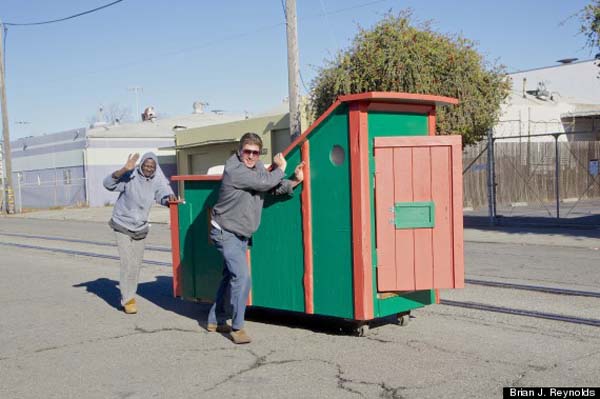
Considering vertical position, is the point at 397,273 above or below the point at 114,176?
below

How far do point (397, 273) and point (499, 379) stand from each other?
4.93 feet

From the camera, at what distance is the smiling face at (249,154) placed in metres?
6.31

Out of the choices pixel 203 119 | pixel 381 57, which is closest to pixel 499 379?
pixel 381 57

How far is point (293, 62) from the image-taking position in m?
16.6

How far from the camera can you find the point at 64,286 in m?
9.94

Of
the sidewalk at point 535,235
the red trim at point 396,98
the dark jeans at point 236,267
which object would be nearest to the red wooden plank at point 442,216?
the red trim at point 396,98

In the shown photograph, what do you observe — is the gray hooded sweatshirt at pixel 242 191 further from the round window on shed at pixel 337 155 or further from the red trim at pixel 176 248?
the red trim at pixel 176 248

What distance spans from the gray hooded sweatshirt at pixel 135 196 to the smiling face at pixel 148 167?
1.6 inches

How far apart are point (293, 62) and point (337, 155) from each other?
423 inches

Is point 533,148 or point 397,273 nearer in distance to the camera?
point 397,273

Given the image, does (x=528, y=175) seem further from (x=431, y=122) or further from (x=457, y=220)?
(x=457, y=220)

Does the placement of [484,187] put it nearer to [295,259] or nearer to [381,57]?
[381,57]

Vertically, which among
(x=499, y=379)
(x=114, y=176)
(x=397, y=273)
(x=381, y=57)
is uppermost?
(x=381, y=57)

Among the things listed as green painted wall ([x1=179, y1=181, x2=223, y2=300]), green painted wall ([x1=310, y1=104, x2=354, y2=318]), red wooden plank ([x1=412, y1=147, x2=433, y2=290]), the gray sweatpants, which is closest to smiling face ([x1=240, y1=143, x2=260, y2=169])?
green painted wall ([x1=310, y1=104, x2=354, y2=318])
